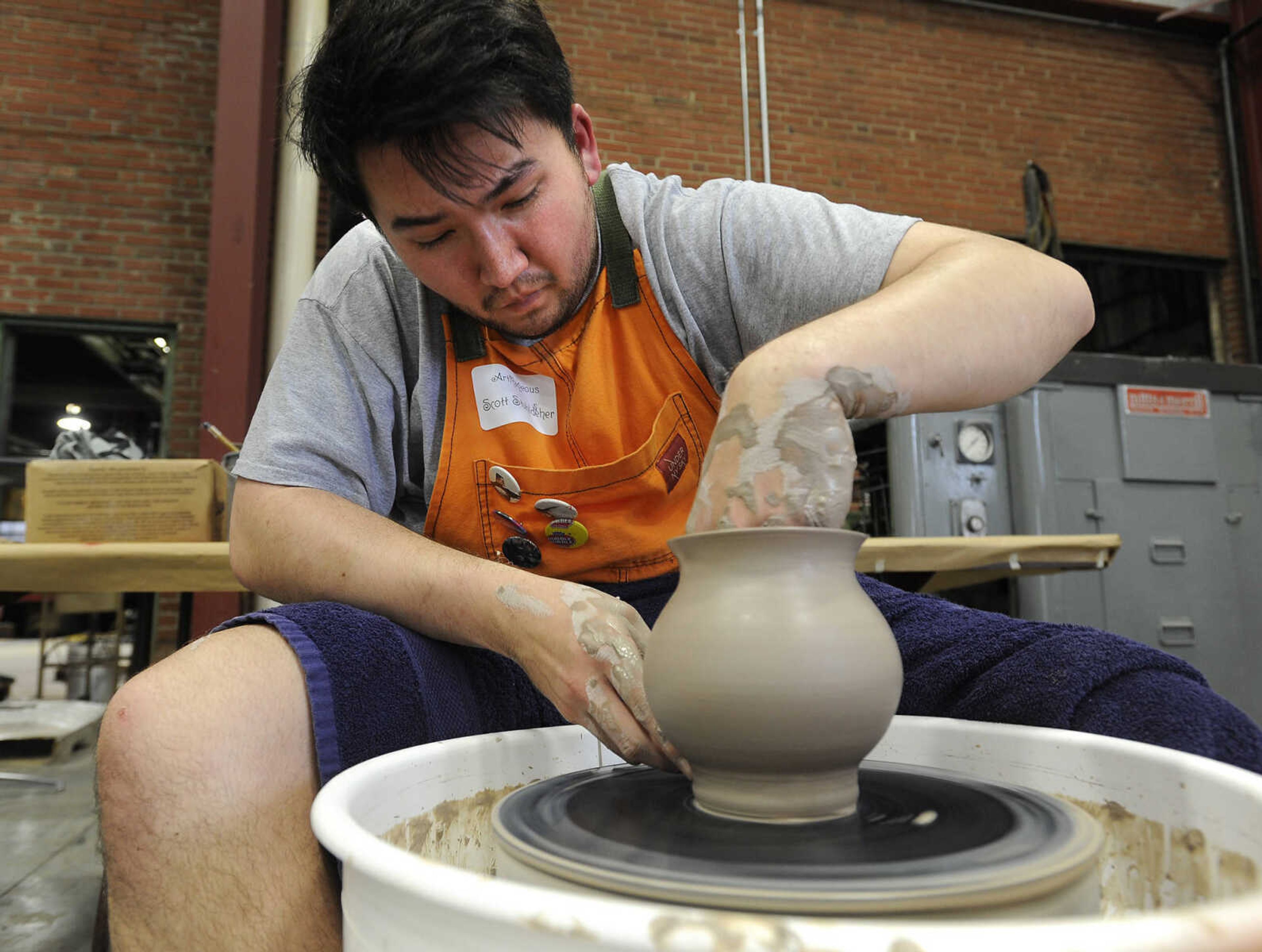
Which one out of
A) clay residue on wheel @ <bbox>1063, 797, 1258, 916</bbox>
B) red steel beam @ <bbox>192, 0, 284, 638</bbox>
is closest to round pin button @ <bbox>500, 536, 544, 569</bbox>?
clay residue on wheel @ <bbox>1063, 797, 1258, 916</bbox>

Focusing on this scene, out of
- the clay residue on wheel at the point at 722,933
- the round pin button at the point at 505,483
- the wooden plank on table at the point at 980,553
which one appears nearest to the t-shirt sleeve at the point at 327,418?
the round pin button at the point at 505,483

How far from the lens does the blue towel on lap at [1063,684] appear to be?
60cm

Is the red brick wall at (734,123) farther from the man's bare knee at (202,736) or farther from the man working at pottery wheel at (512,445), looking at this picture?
the man's bare knee at (202,736)

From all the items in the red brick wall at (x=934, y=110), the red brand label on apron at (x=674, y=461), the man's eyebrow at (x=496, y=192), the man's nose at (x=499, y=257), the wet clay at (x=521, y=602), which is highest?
the red brick wall at (x=934, y=110)

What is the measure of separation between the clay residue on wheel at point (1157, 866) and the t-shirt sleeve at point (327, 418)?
67 cm

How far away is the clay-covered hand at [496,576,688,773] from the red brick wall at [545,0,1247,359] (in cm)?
374

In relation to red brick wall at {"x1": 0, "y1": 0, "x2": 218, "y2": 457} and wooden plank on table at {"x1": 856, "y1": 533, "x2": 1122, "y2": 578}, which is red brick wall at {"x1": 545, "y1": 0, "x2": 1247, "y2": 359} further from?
wooden plank on table at {"x1": 856, "y1": 533, "x2": 1122, "y2": 578}

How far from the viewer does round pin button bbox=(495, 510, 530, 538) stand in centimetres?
91

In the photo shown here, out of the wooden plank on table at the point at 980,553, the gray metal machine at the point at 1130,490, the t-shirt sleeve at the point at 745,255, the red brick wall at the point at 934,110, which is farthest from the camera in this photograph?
the red brick wall at the point at 934,110

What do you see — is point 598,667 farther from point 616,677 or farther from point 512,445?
point 512,445

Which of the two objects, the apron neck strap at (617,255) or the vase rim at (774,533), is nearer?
the vase rim at (774,533)

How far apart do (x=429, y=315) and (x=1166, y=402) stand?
→ 8.32 ft

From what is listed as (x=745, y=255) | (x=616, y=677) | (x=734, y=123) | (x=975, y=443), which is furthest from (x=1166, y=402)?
(x=616, y=677)

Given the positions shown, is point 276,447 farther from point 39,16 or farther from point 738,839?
point 39,16
